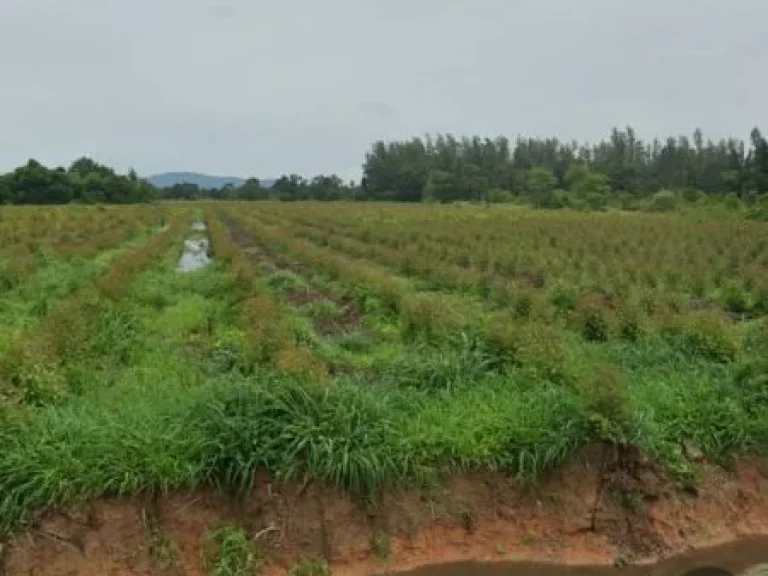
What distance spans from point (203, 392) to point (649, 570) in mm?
3725

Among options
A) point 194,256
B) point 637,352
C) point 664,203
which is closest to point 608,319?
point 637,352

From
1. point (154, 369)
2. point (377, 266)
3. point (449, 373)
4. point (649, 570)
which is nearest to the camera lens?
point (649, 570)

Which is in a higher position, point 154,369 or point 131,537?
point 154,369

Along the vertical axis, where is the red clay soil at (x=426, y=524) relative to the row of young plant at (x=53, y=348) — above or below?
below

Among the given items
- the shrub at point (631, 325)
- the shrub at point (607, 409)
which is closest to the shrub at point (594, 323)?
the shrub at point (631, 325)

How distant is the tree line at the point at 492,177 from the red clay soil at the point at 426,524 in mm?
44071

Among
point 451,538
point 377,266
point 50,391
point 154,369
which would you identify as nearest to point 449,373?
point 451,538

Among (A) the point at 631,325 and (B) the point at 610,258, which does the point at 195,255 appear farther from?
(A) the point at 631,325

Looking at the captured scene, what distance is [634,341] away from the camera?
8.81 metres

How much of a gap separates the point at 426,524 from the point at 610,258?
14.2 meters

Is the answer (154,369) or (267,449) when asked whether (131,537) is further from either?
(154,369)

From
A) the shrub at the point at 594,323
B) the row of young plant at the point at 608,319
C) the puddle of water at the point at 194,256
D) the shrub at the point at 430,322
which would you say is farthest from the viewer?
the puddle of water at the point at 194,256

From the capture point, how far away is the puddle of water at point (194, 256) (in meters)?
18.7

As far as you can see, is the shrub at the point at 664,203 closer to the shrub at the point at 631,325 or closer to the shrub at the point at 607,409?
the shrub at the point at 631,325
